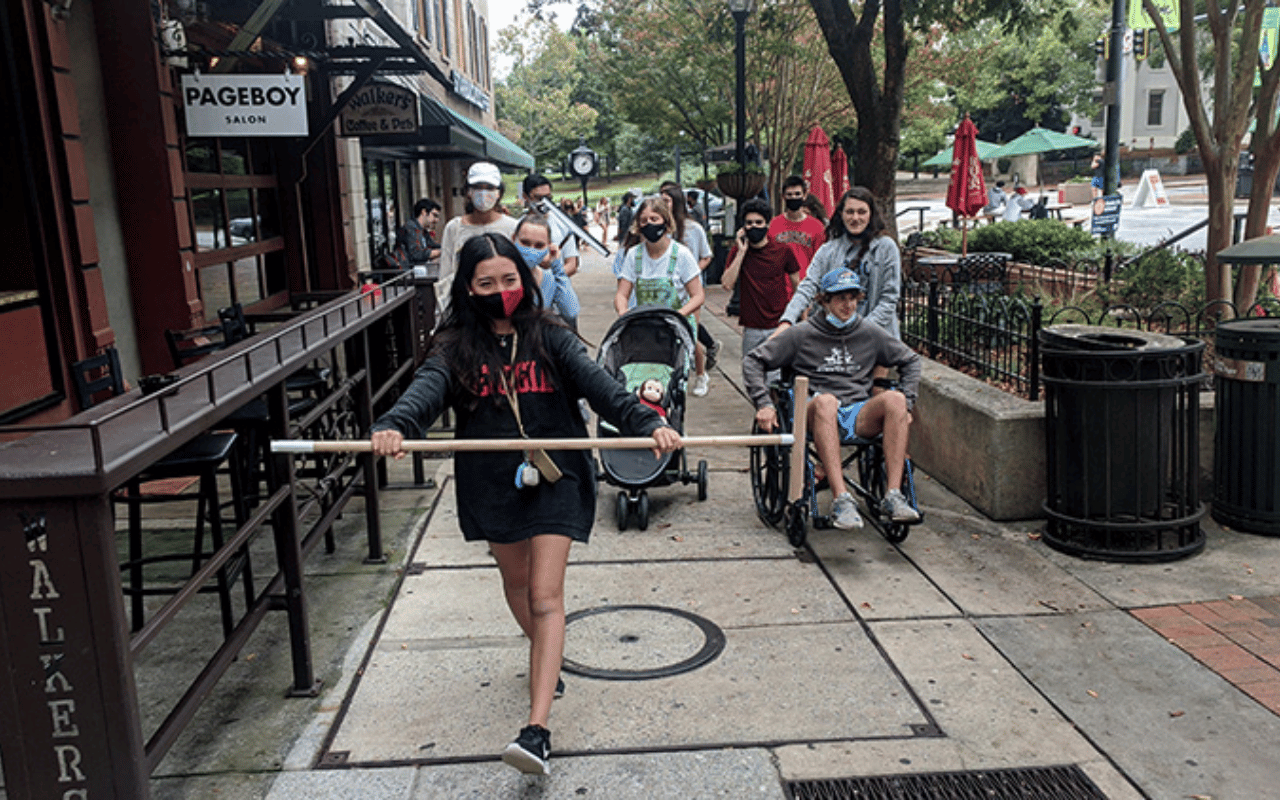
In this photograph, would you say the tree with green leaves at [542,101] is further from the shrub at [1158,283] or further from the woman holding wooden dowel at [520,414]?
the woman holding wooden dowel at [520,414]

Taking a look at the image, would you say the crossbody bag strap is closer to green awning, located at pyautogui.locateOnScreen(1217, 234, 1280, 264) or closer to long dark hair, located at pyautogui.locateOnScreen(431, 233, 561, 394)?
long dark hair, located at pyautogui.locateOnScreen(431, 233, 561, 394)

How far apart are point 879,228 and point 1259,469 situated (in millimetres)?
2597

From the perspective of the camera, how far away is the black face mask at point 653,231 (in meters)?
7.66

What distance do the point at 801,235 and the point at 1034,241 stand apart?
314 inches

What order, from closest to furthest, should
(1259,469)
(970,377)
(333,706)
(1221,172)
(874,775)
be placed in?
1. (874,775)
2. (333,706)
3. (1259,469)
4. (970,377)
5. (1221,172)

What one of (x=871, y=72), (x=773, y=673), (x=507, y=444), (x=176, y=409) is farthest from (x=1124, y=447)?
(x=871, y=72)

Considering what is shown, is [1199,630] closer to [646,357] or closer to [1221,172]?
[646,357]

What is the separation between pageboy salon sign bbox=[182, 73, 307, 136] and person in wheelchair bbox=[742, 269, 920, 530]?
4.28 meters

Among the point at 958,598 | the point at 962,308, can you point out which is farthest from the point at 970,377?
the point at 958,598

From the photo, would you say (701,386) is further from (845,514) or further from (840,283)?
(845,514)

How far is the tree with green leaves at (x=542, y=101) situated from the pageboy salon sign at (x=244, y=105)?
5710 centimetres

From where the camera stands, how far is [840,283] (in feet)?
19.1

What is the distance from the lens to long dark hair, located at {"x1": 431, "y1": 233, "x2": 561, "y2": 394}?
148 inches

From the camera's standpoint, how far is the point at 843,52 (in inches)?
448
